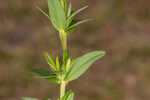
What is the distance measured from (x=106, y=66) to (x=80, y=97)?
26.4 inches

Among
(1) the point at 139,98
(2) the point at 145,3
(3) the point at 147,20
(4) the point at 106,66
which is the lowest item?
(1) the point at 139,98

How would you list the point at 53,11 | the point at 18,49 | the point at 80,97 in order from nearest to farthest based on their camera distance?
the point at 53,11 < the point at 80,97 < the point at 18,49

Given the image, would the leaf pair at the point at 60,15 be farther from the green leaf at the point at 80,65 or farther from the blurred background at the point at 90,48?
the blurred background at the point at 90,48

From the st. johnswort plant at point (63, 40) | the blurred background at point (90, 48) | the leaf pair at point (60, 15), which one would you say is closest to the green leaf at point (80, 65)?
the st. johnswort plant at point (63, 40)

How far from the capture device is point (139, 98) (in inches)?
156

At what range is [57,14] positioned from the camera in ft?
2.92

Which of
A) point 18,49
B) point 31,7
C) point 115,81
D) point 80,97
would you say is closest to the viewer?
point 80,97

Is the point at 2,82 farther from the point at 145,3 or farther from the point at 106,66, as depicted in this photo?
the point at 145,3

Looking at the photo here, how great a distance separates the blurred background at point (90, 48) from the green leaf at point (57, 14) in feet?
9.65

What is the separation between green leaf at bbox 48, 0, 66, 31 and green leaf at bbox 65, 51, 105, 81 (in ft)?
0.45

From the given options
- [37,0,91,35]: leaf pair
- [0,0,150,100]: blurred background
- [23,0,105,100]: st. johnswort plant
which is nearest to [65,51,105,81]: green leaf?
[23,0,105,100]: st. johnswort plant

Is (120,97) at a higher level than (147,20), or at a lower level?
lower

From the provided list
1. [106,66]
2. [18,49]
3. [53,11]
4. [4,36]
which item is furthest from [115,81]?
[53,11]

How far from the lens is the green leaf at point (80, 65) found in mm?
953
